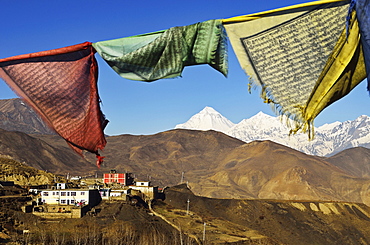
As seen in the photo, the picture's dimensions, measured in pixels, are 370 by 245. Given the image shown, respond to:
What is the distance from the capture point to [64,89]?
373 cm

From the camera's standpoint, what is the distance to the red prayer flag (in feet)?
11.9

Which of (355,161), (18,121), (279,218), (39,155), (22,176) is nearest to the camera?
(22,176)

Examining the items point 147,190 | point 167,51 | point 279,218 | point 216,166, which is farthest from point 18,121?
point 167,51

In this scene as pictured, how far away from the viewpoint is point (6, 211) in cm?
3497

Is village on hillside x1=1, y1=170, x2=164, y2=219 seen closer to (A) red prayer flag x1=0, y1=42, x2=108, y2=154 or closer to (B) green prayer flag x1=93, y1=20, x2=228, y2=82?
(A) red prayer flag x1=0, y1=42, x2=108, y2=154

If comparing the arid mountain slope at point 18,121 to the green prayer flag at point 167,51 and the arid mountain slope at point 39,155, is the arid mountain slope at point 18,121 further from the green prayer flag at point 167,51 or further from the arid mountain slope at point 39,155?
the green prayer flag at point 167,51

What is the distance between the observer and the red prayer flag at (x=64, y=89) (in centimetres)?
363

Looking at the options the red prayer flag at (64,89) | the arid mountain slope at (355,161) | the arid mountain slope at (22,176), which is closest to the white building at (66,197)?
the arid mountain slope at (22,176)

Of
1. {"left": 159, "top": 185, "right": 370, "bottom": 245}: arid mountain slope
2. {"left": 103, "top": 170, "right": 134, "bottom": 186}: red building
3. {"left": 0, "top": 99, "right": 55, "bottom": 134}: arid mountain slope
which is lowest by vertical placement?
{"left": 159, "top": 185, "right": 370, "bottom": 245}: arid mountain slope

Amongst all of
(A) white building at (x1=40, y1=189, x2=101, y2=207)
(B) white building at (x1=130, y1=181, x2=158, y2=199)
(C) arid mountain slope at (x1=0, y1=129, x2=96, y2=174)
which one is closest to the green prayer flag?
(A) white building at (x1=40, y1=189, x2=101, y2=207)

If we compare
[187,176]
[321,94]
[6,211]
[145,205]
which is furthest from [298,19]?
[187,176]

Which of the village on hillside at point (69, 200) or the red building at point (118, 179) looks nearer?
the village on hillside at point (69, 200)

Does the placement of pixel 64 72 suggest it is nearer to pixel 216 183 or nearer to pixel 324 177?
pixel 216 183

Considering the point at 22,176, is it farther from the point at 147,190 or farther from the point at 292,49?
the point at 292,49
